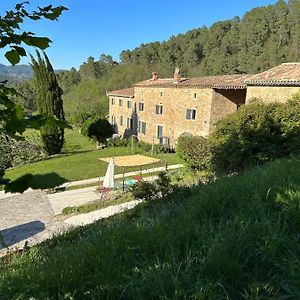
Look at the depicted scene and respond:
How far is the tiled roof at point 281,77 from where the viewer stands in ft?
56.6

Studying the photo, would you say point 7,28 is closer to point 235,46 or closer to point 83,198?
point 83,198

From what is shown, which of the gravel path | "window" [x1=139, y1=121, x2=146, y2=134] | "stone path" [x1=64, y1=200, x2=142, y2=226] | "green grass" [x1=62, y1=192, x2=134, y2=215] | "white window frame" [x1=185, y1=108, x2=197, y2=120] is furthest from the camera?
"window" [x1=139, y1=121, x2=146, y2=134]

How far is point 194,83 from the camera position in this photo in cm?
2848

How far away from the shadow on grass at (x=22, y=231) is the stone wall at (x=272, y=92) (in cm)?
1192

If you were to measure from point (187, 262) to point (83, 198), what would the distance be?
→ 14039 mm

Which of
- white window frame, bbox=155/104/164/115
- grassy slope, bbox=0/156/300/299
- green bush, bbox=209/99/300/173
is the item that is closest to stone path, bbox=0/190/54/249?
green bush, bbox=209/99/300/173

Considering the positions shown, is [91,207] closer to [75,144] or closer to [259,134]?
[259,134]

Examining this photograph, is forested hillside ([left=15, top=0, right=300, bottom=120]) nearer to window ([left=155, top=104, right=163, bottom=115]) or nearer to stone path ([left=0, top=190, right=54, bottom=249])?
window ([left=155, top=104, right=163, bottom=115])

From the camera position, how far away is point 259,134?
12750 mm

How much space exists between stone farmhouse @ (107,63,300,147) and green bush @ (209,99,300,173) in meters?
4.97

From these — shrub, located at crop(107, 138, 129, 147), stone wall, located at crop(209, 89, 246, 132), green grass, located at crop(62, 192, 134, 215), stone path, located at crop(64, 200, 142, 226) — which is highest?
stone wall, located at crop(209, 89, 246, 132)

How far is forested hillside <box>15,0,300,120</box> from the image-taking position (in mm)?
55656

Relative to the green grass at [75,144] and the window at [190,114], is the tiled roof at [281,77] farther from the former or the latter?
the green grass at [75,144]

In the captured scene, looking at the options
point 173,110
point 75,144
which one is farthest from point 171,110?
point 75,144
